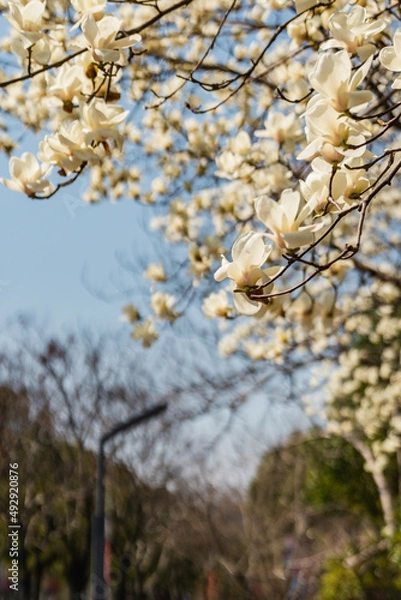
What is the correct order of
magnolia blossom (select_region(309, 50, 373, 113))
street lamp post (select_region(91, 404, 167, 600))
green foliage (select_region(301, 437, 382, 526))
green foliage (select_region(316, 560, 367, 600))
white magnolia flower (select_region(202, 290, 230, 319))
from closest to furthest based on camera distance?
magnolia blossom (select_region(309, 50, 373, 113)) → white magnolia flower (select_region(202, 290, 230, 319)) → street lamp post (select_region(91, 404, 167, 600)) → green foliage (select_region(316, 560, 367, 600)) → green foliage (select_region(301, 437, 382, 526))

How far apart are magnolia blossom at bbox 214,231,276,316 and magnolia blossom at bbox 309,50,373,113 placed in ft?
0.72

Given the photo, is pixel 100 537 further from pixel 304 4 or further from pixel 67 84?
pixel 304 4

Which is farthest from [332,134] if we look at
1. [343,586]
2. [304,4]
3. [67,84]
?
[343,586]

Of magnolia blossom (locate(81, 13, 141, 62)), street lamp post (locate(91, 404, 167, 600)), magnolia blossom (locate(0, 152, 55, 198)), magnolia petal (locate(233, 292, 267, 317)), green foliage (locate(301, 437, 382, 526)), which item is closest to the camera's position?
magnolia petal (locate(233, 292, 267, 317))

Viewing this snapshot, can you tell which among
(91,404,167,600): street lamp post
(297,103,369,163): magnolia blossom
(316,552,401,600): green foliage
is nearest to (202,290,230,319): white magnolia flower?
(297,103,369,163): magnolia blossom

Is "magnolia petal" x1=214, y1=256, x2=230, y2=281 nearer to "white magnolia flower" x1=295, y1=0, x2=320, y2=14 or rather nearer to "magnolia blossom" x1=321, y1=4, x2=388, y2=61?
"magnolia blossom" x1=321, y1=4, x2=388, y2=61

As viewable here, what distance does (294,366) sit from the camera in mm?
4016

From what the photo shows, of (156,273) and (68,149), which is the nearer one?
(68,149)

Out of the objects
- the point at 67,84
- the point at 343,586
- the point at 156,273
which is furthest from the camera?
the point at 343,586

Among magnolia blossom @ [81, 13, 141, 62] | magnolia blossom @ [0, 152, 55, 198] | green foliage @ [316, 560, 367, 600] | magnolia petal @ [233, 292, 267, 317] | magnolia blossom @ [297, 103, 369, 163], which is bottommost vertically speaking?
green foliage @ [316, 560, 367, 600]

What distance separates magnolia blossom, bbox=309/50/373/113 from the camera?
0.93m

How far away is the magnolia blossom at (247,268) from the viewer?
97 centimetres

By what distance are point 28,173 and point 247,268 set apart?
0.53 meters

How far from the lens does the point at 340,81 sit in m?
0.94
